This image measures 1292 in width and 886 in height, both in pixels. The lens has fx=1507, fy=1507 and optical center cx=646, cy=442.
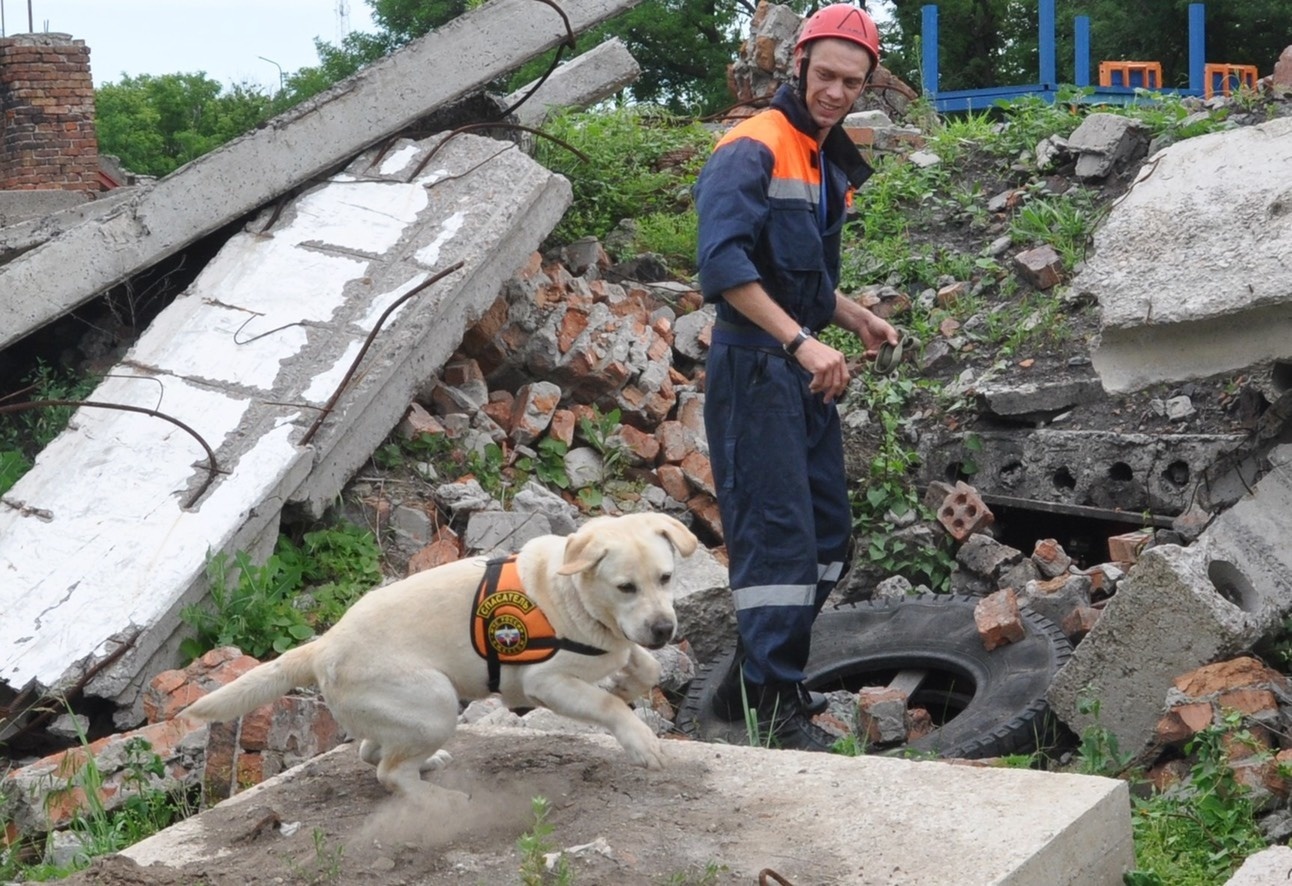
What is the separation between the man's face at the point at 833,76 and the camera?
4621 mm

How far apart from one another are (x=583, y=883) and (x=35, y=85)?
33.9ft

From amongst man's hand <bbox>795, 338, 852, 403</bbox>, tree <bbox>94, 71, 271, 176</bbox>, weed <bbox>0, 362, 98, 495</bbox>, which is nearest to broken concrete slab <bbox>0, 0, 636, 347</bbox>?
weed <bbox>0, 362, 98, 495</bbox>

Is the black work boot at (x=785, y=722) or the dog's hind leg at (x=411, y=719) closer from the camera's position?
the dog's hind leg at (x=411, y=719)

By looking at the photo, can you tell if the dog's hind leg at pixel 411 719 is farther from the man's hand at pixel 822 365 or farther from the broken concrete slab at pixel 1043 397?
the broken concrete slab at pixel 1043 397

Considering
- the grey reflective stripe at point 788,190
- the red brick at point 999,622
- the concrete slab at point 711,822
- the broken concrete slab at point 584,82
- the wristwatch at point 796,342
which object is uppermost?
the broken concrete slab at point 584,82

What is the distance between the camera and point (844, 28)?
183 inches

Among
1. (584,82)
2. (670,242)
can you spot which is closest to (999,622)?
(670,242)

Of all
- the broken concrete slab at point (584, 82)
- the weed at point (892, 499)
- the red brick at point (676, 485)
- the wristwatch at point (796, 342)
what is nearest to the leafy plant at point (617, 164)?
the broken concrete slab at point (584, 82)

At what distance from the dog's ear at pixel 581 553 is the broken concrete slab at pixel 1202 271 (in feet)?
Answer: 7.05

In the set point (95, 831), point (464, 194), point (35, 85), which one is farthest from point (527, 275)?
point (35, 85)

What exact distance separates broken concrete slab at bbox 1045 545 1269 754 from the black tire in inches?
9.4

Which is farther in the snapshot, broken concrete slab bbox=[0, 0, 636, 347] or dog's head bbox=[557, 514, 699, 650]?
broken concrete slab bbox=[0, 0, 636, 347]

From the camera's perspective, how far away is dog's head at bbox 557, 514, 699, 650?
359 centimetres

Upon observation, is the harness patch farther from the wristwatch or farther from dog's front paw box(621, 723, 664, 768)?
the wristwatch
